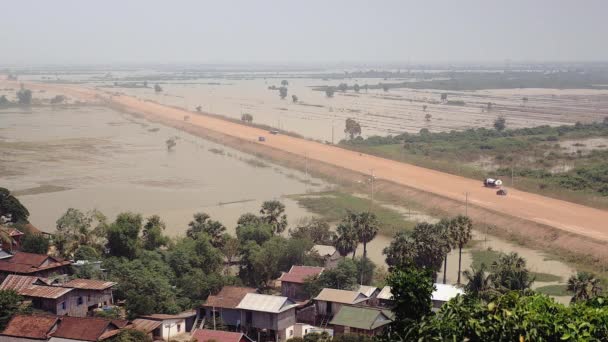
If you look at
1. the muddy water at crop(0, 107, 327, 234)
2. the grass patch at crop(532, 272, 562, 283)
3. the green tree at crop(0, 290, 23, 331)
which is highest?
the green tree at crop(0, 290, 23, 331)

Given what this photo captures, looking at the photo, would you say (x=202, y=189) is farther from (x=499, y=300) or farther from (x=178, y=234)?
(x=499, y=300)

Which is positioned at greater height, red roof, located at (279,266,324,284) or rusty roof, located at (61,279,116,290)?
rusty roof, located at (61,279,116,290)

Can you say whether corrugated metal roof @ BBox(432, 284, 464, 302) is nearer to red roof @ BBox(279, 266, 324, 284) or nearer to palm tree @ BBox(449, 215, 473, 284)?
palm tree @ BBox(449, 215, 473, 284)

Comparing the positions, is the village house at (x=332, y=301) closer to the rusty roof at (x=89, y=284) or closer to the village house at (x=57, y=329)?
the village house at (x=57, y=329)

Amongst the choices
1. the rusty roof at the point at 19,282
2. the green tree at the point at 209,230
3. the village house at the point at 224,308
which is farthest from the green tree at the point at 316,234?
the rusty roof at the point at 19,282

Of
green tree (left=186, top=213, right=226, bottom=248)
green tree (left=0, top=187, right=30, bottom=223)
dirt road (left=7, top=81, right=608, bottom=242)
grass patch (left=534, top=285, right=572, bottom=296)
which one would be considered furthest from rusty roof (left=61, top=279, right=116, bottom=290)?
dirt road (left=7, top=81, right=608, bottom=242)

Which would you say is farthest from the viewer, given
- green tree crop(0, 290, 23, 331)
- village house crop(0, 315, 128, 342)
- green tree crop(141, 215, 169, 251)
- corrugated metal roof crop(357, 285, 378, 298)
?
green tree crop(141, 215, 169, 251)

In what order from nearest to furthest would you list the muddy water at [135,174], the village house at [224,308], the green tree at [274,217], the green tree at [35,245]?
the village house at [224,308] → the green tree at [35,245] → the green tree at [274,217] → the muddy water at [135,174]
